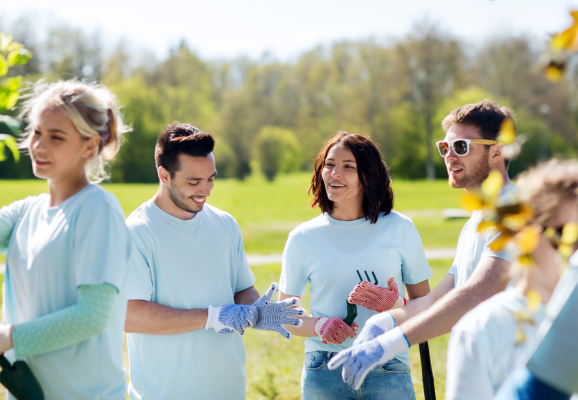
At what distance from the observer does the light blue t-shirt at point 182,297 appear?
266 centimetres

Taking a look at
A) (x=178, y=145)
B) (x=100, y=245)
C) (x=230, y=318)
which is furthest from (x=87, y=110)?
(x=230, y=318)

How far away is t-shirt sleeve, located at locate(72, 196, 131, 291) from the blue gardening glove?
117 centimetres

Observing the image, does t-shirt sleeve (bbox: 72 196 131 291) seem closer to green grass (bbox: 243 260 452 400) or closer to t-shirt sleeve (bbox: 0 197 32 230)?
t-shirt sleeve (bbox: 0 197 32 230)

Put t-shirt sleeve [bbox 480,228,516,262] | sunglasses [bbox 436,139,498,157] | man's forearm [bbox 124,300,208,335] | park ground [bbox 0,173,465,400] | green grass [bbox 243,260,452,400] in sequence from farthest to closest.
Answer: park ground [bbox 0,173,465,400]
green grass [bbox 243,260,452,400]
sunglasses [bbox 436,139,498,157]
man's forearm [bbox 124,300,208,335]
t-shirt sleeve [bbox 480,228,516,262]

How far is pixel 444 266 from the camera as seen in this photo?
10.5m

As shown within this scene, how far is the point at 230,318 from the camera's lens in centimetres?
265

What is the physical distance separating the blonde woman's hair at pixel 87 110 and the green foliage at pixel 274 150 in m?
46.5

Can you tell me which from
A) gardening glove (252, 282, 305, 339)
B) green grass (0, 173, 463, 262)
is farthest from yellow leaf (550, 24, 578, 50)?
green grass (0, 173, 463, 262)

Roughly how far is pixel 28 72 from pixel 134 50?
381 inches

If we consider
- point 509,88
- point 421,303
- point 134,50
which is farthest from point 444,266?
point 134,50

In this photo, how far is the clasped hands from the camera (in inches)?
105

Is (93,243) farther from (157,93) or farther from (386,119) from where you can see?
(157,93)

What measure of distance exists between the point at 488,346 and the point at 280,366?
4143mm

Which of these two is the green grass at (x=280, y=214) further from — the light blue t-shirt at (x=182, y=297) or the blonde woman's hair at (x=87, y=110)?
the blonde woman's hair at (x=87, y=110)
